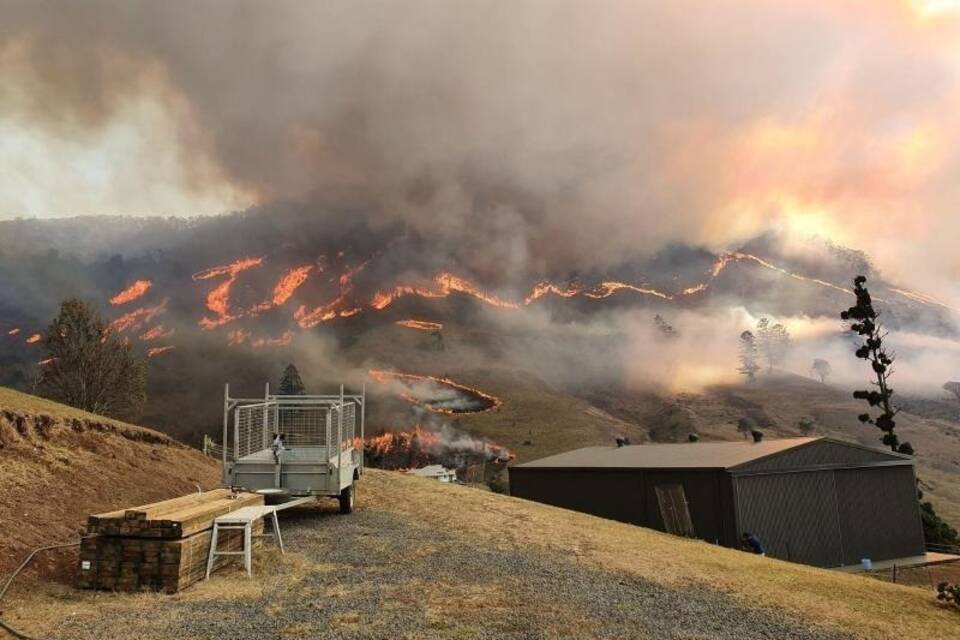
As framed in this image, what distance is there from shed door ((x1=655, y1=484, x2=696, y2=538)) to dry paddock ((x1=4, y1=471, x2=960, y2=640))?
36.8 ft

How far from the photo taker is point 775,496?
31.5 meters

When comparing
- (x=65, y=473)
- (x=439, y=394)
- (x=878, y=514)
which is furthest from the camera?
(x=439, y=394)

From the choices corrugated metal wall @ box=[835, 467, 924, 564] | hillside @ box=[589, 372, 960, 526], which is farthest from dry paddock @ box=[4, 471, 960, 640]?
hillside @ box=[589, 372, 960, 526]

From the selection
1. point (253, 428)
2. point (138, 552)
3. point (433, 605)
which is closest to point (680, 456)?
point (253, 428)

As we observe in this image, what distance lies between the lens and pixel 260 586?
1073 centimetres

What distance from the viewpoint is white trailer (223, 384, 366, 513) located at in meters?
16.2

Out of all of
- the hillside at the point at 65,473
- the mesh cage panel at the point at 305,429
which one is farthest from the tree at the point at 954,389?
→ the hillside at the point at 65,473

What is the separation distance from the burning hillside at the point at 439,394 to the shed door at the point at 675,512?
87904 millimetres

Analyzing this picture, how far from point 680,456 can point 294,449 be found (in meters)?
25.3

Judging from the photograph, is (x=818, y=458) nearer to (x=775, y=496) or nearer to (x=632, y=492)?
(x=775, y=496)

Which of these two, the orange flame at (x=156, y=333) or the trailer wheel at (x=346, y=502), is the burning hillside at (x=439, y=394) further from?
the trailer wheel at (x=346, y=502)

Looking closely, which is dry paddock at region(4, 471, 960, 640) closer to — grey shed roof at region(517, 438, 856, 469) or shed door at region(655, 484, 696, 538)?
shed door at region(655, 484, 696, 538)

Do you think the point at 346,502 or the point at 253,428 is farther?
the point at 253,428

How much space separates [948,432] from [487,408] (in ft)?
363
